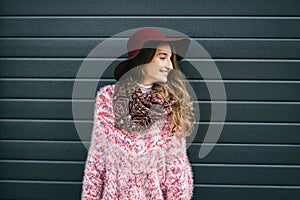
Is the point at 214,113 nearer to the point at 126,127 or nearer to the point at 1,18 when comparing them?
the point at 126,127

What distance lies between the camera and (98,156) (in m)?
2.37

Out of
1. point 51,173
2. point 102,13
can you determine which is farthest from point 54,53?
point 51,173

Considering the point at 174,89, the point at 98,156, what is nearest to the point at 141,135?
the point at 98,156

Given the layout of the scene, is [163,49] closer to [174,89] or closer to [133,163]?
[174,89]

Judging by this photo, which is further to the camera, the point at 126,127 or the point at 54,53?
the point at 54,53

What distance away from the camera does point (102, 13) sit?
9.78 ft

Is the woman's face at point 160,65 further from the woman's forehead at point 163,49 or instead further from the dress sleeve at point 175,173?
the dress sleeve at point 175,173

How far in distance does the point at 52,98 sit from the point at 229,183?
134cm

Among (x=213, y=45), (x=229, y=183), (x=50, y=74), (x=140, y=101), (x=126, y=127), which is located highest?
(x=213, y=45)

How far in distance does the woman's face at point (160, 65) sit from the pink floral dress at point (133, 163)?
23cm

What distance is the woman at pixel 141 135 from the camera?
7.59ft

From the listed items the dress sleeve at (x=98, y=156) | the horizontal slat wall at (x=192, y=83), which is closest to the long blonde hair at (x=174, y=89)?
the dress sleeve at (x=98, y=156)

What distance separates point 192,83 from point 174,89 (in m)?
0.48

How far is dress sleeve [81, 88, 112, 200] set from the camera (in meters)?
2.36
